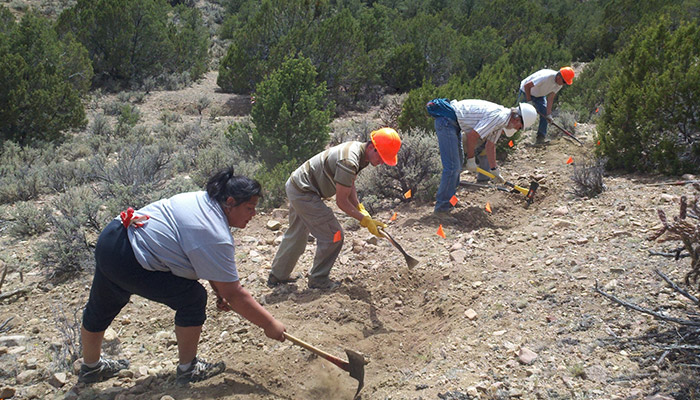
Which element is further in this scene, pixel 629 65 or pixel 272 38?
pixel 272 38

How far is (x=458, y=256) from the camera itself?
4855mm

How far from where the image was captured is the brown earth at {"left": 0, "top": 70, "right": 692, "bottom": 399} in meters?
3.01

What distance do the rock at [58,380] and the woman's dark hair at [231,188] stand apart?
5.26ft

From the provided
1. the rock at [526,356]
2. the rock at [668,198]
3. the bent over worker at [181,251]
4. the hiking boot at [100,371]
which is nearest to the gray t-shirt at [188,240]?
the bent over worker at [181,251]

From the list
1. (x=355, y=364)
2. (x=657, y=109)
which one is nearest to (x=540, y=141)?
(x=657, y=109)

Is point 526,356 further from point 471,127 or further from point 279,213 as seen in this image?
point 279,213

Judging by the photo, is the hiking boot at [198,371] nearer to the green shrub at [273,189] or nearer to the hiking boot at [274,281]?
the hiking boot at [274,281]

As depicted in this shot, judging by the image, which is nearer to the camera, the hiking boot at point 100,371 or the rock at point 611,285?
the hiking boot at point 100,371

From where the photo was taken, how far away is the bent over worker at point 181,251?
2648 mm

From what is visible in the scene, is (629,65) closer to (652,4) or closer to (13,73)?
(13,73)

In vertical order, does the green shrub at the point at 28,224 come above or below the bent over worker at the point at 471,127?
below

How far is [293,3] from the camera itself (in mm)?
14719

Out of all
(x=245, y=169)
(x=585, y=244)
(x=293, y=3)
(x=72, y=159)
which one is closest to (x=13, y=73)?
(x=72, y=159)

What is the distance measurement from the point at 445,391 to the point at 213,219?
62.9 inches
